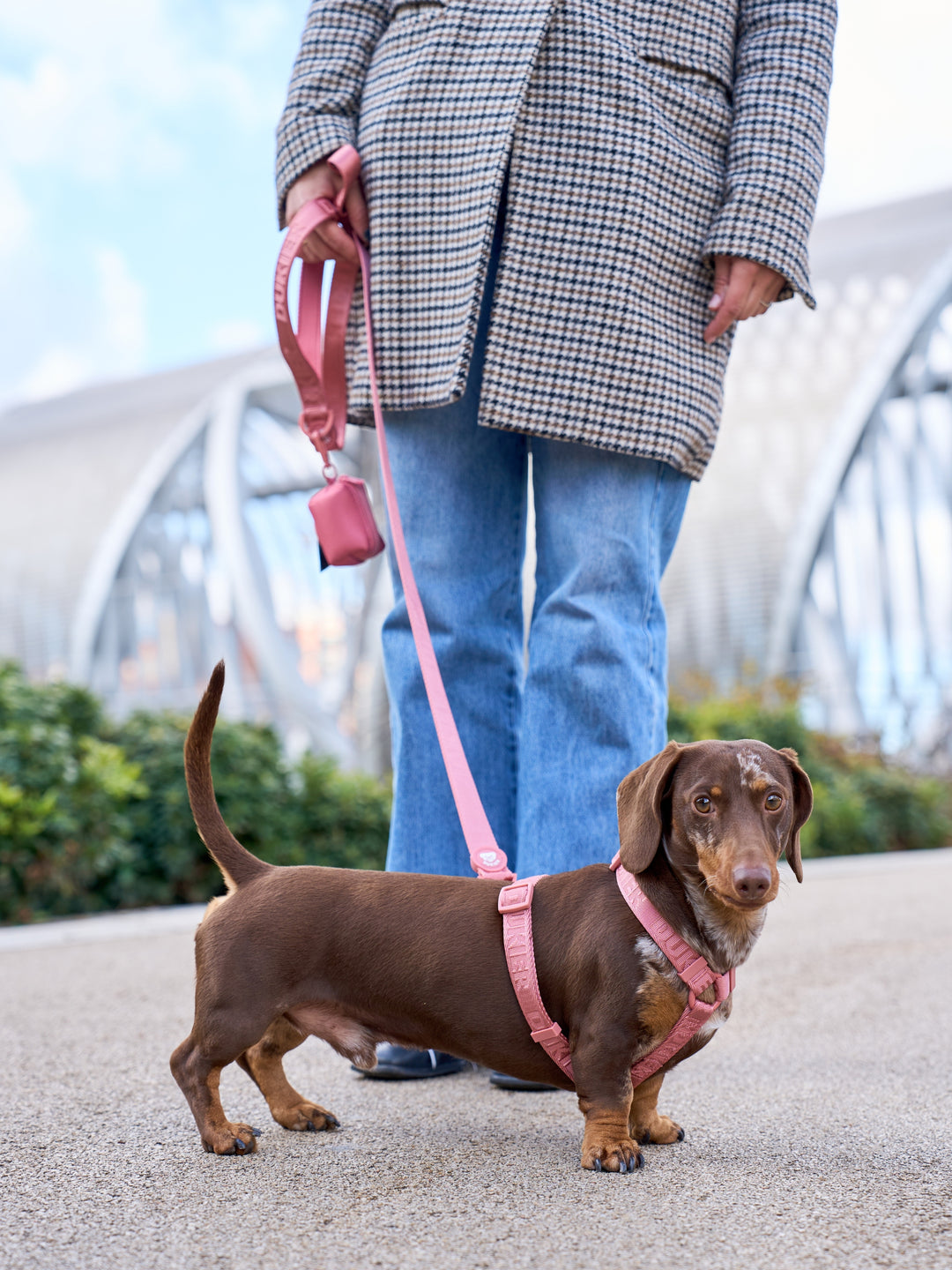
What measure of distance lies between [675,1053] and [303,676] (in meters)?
13.7

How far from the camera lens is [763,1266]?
123 cm

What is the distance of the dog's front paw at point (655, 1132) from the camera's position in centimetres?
174

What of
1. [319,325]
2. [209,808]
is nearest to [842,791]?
[319,325]

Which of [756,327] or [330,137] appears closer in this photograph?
[330,137]

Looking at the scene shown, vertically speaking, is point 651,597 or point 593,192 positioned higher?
point 593,192

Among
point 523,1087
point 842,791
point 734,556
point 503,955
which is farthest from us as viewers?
point 734,556

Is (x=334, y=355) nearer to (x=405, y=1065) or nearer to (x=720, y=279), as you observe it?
(x=720, y=279)

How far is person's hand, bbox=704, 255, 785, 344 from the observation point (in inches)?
84.7

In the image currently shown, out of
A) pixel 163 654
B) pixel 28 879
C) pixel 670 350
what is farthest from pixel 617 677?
pixel 163 654

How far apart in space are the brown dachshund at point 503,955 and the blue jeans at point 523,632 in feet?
1.26

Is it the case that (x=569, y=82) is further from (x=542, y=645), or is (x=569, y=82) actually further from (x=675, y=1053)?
(x=675, y=1053)

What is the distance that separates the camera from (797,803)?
5.72 ft

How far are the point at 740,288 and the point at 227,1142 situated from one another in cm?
167

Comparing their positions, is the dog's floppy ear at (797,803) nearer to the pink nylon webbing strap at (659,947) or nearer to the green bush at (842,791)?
the pink nylon webbing strap at (659,947)
